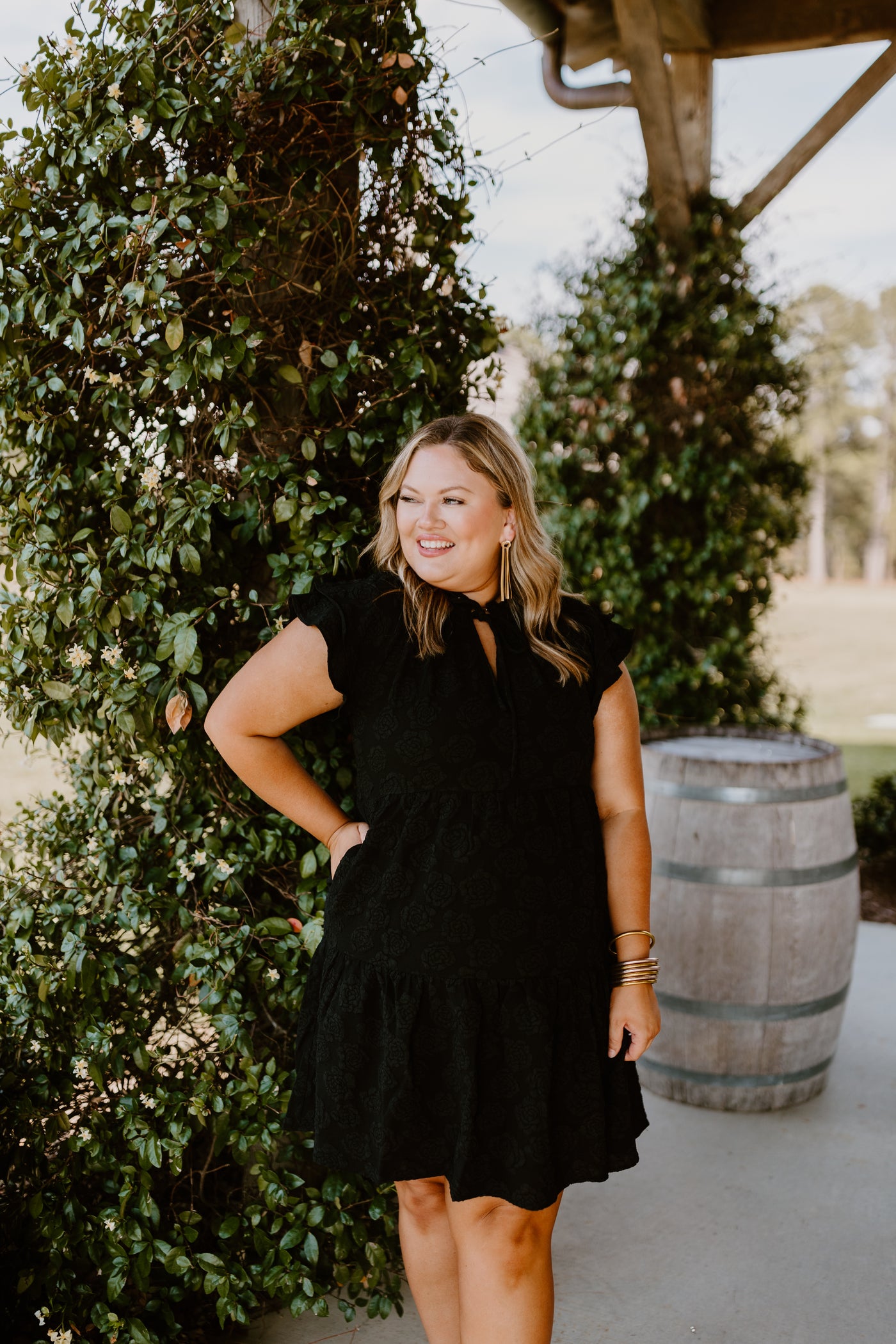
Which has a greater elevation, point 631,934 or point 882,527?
point 882,527

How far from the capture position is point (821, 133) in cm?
375

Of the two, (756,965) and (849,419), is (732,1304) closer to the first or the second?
(756,965)

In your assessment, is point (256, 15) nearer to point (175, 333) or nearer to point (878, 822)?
point (175, 333)

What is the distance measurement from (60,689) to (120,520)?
31 centimetres

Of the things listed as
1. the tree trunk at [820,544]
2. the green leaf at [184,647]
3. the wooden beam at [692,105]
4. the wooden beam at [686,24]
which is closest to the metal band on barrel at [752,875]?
the green leaf at [184,647]

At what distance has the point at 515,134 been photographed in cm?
182

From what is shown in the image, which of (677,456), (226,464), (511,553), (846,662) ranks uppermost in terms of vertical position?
(677,456)

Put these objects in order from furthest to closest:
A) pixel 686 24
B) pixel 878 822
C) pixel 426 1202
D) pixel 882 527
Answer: pixel 882 527 → pixel 878 822 → pixel 686 24 → pixel 426 1202

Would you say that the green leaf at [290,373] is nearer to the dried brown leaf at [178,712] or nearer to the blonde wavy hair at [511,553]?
the blonde wavy hair at [511,553]

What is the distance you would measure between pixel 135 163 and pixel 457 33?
1.99 ft

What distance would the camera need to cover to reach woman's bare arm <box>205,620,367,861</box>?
4.94 feet

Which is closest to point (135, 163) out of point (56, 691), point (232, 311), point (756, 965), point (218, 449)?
point (232, 311)

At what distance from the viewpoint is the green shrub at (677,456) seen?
3.99m

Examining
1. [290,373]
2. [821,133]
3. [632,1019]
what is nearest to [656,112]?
[821,133]
